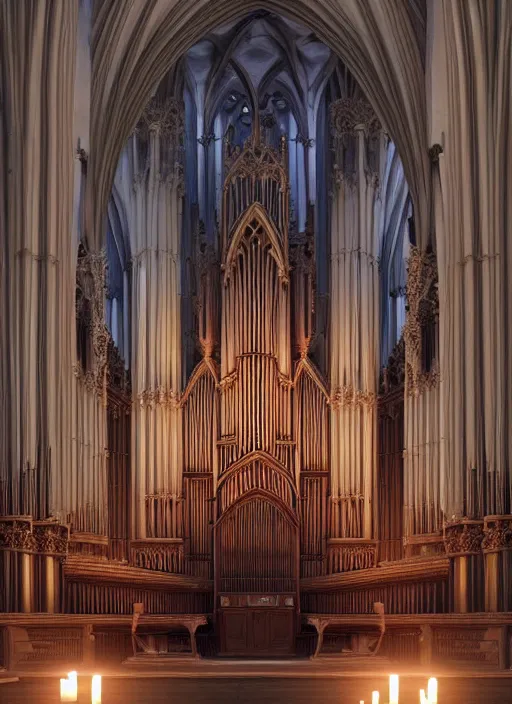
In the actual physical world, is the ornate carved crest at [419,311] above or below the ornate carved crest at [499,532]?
above

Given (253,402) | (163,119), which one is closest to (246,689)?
(253,402)

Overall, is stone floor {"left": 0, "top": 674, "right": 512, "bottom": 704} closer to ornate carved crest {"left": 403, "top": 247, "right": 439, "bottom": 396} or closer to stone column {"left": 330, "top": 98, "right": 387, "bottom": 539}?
ornate carved crest {"left": 403, "top": 247, "right": 439, "bottom": 396}

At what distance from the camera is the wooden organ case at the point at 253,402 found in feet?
93.2

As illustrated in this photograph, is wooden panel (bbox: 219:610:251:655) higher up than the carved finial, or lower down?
lower down

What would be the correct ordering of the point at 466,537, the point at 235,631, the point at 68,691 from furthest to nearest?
the point at 235,631 → the point at 466,537 → the point at 68,691

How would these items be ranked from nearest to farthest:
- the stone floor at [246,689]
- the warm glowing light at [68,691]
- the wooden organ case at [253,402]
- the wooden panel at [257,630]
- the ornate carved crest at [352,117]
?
the warm glowing light at [68,691] → the stone floor at [246,689] → the wooden panel at [257,630] → the wooden organ case at [253,402] → the ornate carved crest at [352,117]

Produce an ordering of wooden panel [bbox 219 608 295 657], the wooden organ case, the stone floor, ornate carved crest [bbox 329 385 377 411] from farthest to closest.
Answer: ornate carved crest [bbox 329 385 377 411] → the wooden organ case → wooden panel [bbox 219 608 295 657] → the stone floor

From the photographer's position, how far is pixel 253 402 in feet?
95.6

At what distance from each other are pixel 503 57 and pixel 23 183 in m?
7.89

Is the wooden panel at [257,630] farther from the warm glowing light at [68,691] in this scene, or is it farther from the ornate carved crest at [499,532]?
the warm glowing light at [68,691]

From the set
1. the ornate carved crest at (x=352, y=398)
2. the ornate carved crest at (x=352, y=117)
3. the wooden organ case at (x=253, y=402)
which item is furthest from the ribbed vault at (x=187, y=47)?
the ornate carved crest at (x=352, y=398)

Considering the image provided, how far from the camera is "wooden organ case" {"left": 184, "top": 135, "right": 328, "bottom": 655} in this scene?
1119 inches

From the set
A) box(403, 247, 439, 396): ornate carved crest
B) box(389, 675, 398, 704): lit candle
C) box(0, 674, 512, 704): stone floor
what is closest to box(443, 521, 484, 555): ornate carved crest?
box(403, 247, 439, 396): ornate carved crest

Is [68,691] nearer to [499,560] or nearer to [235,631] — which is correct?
[499,560]
